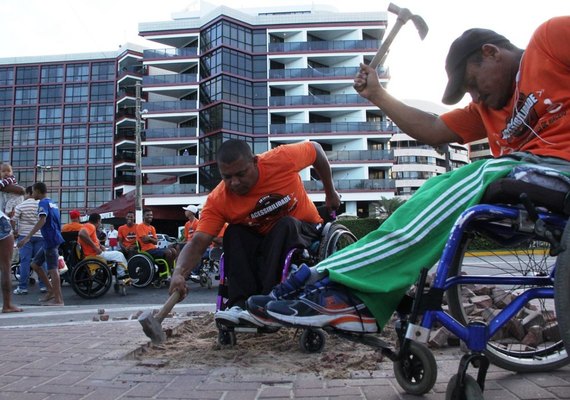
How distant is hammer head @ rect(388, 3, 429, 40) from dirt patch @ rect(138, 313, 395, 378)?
6.57 feet

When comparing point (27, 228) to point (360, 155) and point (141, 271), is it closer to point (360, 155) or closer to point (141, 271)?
point (141, 271)

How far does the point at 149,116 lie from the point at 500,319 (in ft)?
139

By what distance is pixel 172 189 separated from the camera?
39.3 metres

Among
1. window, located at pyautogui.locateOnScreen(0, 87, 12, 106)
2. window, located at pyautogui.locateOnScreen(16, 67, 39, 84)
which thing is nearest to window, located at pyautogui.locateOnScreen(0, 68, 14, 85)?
window, located at pyautogui.locateOnScreen(16, 67, 39, 84)

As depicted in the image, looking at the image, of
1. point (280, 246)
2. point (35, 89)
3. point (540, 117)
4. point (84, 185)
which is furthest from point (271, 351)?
point (35, 89)

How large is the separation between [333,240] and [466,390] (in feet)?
5.48

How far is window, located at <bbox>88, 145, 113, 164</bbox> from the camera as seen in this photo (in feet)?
187

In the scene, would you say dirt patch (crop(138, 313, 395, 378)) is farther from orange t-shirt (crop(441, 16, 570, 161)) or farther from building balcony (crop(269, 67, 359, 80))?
building balcony (crop(269, 67, 359, 80))

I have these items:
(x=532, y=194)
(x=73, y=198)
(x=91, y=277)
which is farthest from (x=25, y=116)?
(x=532, y=194)

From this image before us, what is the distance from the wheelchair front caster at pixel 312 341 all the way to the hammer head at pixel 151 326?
0.93 metres

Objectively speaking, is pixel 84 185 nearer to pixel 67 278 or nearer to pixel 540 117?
pixel 67 278

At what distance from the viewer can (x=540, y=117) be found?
1851 millimetres

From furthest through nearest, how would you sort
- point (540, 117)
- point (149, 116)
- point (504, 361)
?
point (149, 116)
point (504, 361)
point (540, 117)

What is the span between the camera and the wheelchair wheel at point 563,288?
1.47m
